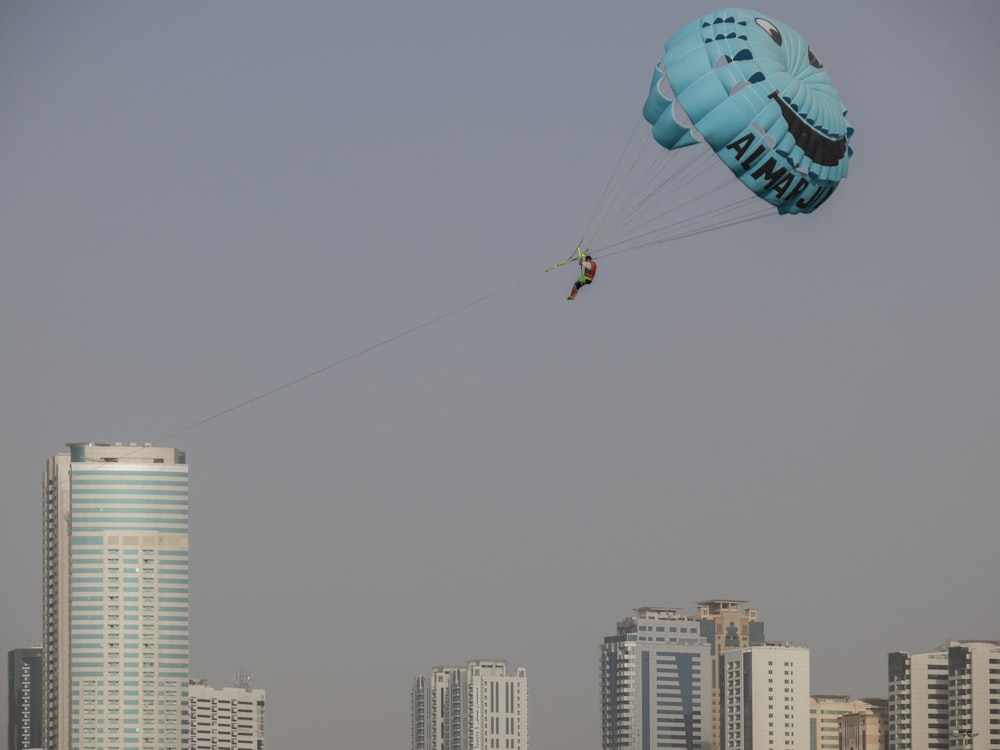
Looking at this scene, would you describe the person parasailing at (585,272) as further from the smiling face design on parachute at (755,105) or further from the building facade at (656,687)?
the building facade at (656,687)

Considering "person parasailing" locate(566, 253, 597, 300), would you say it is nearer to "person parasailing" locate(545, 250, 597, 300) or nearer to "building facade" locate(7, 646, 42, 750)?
"person parasailing" locate(545, 250, 597, 300)

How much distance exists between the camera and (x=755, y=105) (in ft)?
143

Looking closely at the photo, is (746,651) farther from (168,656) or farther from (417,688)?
(168,656)

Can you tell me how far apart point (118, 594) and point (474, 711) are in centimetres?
3142

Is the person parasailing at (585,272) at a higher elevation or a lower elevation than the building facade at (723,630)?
higher

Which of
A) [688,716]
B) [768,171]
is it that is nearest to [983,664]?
[688,716]

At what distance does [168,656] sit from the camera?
147 meters

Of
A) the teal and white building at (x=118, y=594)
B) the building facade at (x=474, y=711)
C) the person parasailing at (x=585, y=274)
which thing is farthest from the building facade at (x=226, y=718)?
the person parasailing at (x=585, y=274)

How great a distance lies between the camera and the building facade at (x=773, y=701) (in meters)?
119

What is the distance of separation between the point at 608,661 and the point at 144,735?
96.2 ft

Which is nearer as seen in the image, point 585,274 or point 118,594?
point 585,274

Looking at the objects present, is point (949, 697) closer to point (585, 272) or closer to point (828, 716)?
point (828, 716)

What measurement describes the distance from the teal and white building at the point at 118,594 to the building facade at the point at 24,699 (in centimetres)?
70

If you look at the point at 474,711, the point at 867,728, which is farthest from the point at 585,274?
→ the point at 474,711
